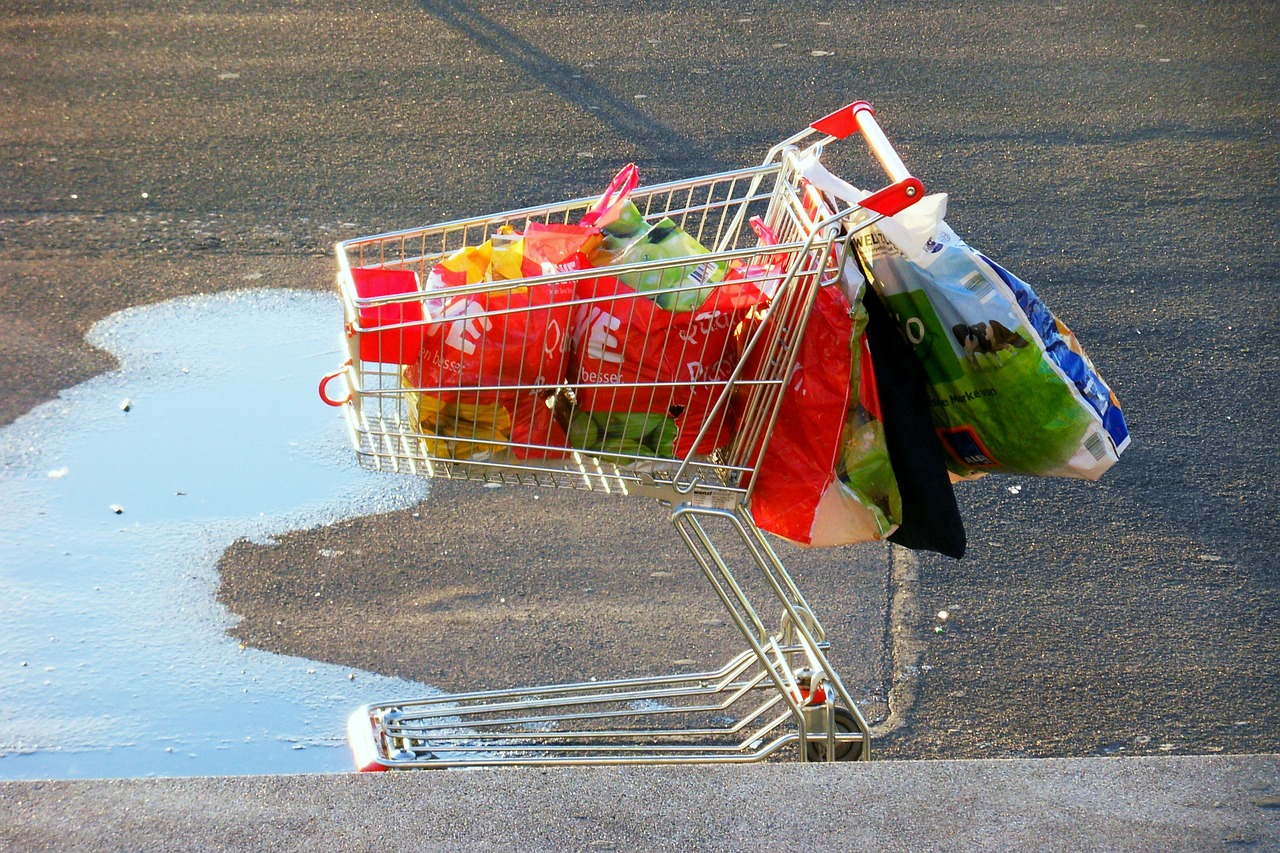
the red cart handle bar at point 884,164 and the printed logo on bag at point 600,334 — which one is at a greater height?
the red cart handle bar at point 884,164

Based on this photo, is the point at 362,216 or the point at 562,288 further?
the point at 362,216

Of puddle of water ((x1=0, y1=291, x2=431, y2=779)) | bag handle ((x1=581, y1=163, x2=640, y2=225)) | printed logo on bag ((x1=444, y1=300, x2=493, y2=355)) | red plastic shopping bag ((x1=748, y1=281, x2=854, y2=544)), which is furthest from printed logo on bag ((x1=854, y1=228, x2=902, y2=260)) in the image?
puddle of water ((x1=0, y1=291, x2=431, y2=779))

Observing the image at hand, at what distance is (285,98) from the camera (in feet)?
22.6

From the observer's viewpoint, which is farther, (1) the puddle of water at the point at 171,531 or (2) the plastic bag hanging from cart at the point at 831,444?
(1) the puddle of water at the point at 171,531

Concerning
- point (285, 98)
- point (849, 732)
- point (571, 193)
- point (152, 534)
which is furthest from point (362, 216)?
point (849, 732)

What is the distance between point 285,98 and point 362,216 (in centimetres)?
161

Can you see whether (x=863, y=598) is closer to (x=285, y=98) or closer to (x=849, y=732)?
(x=849, y=732)

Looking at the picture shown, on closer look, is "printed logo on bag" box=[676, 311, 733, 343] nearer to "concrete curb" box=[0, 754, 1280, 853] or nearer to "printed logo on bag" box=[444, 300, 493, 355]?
"printed logo on bag" box=[444, 300, 493, 355]

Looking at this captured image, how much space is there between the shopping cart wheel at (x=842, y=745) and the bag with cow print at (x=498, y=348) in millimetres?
992

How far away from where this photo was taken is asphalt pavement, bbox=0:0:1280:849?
3254 mm

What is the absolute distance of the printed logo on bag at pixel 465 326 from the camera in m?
2.49

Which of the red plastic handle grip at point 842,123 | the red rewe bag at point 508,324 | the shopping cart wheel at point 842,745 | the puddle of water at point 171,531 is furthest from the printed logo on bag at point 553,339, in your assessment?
the puddle of water at point 171,531

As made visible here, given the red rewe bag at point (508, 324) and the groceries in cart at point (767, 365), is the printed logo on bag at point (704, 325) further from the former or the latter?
the red rewe bag at point (508, 324)

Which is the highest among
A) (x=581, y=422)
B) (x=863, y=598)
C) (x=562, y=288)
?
(x=562, y=288)
